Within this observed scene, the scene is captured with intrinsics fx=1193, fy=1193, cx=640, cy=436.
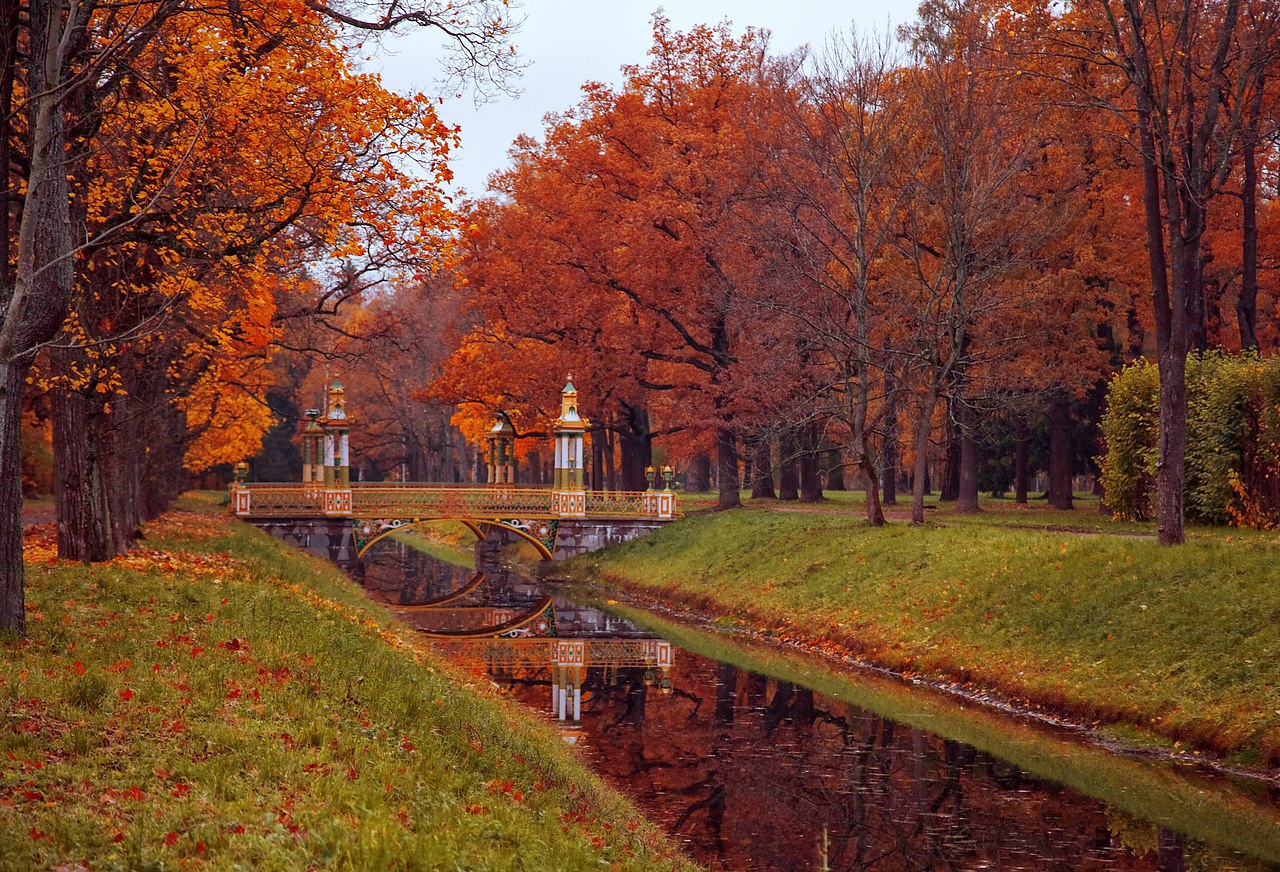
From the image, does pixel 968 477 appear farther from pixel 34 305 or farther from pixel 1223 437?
pixel 34 305

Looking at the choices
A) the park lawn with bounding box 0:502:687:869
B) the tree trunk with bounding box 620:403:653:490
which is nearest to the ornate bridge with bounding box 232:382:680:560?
the tree trunk with bounding box 620:403:653:490

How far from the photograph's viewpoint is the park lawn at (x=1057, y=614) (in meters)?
15.7

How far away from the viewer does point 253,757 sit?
8.84 metres

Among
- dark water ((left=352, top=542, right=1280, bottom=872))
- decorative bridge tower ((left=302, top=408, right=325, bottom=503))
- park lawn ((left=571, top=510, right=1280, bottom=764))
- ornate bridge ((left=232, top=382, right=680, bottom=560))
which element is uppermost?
decorative bridge tower ((left=302, top=408, right=325, bottom=503))

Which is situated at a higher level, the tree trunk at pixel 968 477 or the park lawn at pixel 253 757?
the tree trunk at pixel 968 477

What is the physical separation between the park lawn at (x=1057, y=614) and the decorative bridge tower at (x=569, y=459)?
1126cm

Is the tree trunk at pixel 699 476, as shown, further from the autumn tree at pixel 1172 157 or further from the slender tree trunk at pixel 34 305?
the slender tree trunk at pixel 34 305

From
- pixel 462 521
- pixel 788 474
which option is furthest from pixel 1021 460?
pixel 462 521

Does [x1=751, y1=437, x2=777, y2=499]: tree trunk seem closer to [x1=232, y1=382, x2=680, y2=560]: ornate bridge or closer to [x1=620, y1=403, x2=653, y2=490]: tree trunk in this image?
[x1=232, y1=382, x2=680, y2=560]: ornate bridge

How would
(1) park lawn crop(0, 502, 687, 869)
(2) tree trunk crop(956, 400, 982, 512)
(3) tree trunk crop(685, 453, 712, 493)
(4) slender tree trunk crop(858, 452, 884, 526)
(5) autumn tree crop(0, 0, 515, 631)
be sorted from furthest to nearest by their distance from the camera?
(3) tree trunk crop(685, 453, 712, 493)
(2) tree trunk crop(956, 400, 982, 512)
(4) slender tree trunk crop(858, 452, 884, 526)
(5) autumn tree crop(0, 0, 515, 631)
(1) park lawn crop(0, 502, 687, 869)

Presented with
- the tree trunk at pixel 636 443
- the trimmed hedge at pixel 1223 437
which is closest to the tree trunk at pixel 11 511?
the trimmed hedge at pixel 1223 437

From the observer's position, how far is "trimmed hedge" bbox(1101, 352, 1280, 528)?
75.4ft

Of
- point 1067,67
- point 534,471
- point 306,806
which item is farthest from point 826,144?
point 534,471

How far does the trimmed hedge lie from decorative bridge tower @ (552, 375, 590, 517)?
19.9 meters
